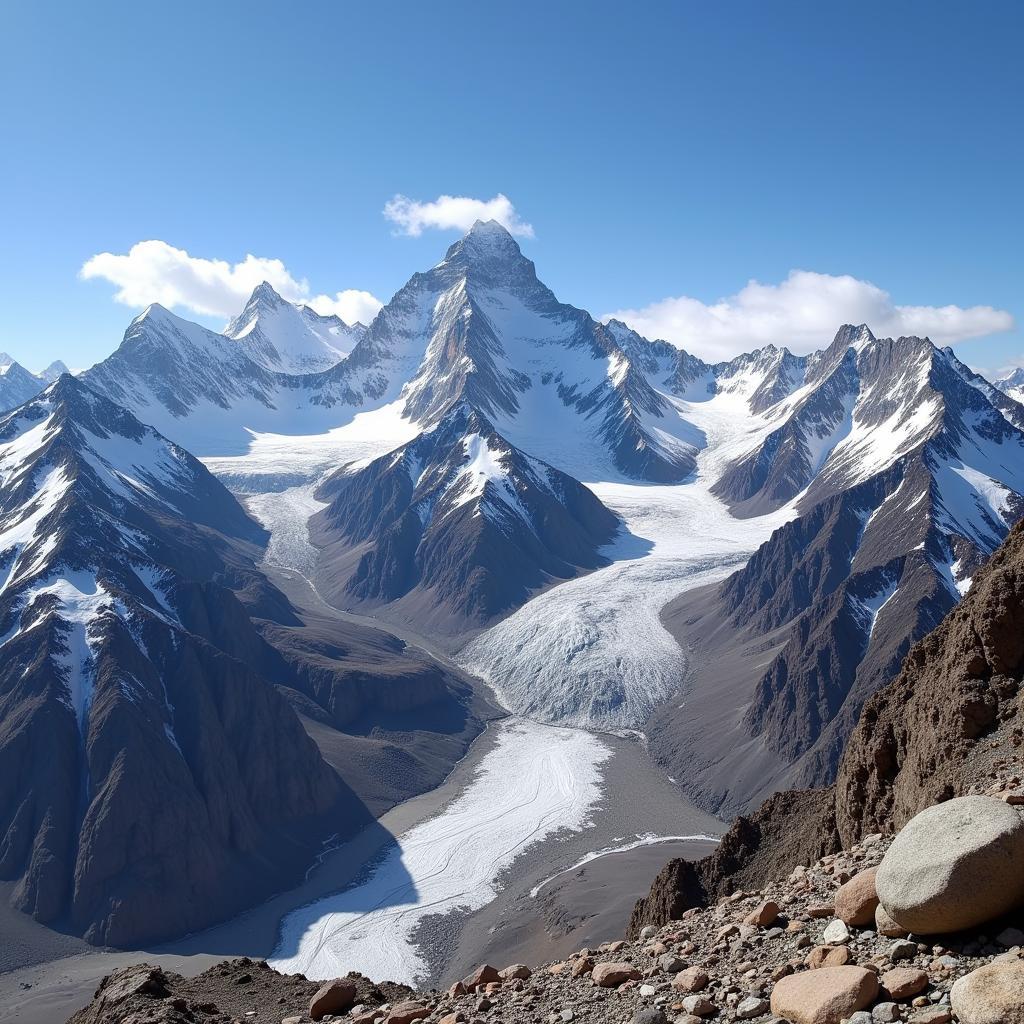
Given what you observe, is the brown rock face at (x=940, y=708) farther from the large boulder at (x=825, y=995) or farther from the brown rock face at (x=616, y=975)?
the large boulder at (x=825, y=995)

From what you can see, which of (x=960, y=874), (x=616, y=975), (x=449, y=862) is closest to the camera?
(x=960, y=874)

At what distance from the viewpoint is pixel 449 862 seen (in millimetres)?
82688

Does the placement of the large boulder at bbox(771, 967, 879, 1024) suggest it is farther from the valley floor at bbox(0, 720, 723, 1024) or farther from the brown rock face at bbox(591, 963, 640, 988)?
the valley floor at bbox(0, 720, 723, 1024)

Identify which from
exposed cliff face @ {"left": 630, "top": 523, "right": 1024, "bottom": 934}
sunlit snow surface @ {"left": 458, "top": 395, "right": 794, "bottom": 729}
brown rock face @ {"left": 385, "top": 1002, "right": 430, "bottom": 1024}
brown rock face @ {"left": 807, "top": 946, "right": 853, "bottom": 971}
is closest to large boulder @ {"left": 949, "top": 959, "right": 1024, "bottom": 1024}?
brown rock face @ {"left": 807, "top": 946, "right": 853, "bottom": 971}

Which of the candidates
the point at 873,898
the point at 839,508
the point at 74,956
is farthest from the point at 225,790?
the point at 839,508

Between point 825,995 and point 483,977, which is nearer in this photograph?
point 825,995

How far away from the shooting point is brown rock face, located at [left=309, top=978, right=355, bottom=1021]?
21562 mm

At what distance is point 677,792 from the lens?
98375 mm

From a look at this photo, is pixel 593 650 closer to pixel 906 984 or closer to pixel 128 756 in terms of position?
pixel 128 756

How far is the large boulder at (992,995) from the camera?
30.9 ft

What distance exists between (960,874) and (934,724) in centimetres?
1162

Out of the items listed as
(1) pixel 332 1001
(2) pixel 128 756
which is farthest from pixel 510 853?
(1) pixel 332 1001

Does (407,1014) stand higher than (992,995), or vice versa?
(992,995)

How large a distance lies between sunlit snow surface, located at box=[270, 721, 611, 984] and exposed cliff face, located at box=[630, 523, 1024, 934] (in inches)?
1652
